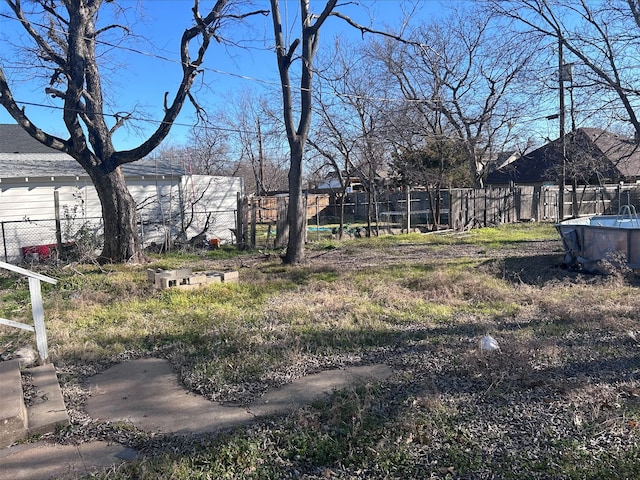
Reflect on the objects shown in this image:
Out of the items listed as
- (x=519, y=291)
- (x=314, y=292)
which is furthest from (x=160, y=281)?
(x=519, y=291)

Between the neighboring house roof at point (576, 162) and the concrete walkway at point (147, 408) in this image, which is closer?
the concrete walkway at point (147, 408)

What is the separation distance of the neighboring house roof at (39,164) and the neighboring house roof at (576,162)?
1666 cm

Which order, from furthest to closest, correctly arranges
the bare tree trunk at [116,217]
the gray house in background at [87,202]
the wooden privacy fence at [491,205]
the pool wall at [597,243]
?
the wooden privacy fence at [491,205] → the gray house in background at [87,202] → the bare tree trunk at [116,217] → the pool wall at [597,243]

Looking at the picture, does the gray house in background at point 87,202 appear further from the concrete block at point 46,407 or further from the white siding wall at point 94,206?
the concrete block at point 46,407

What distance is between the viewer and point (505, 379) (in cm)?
414

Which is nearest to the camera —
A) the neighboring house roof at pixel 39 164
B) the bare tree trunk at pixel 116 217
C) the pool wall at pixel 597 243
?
the pool wall at pixel 597 243

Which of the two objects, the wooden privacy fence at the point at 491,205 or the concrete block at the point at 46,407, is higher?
the wooden privacy fence at the point at 491,205

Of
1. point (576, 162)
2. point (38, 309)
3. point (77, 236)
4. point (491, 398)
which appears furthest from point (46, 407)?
point (576, 162)

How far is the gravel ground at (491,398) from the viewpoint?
300 cm

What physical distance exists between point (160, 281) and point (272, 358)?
449 centimetres

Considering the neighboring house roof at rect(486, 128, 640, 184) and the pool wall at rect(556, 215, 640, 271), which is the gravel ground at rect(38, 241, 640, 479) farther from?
the neighboring house roof at rect(486, 128, 640, 184)

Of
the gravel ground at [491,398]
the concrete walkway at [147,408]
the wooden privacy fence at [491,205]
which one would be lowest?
the concrete walkway at [147,408]

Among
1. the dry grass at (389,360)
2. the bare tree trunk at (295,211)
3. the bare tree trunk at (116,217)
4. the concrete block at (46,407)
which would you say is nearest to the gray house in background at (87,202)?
the bare tree trunk at (116,217)

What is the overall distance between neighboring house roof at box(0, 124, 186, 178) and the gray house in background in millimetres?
26
